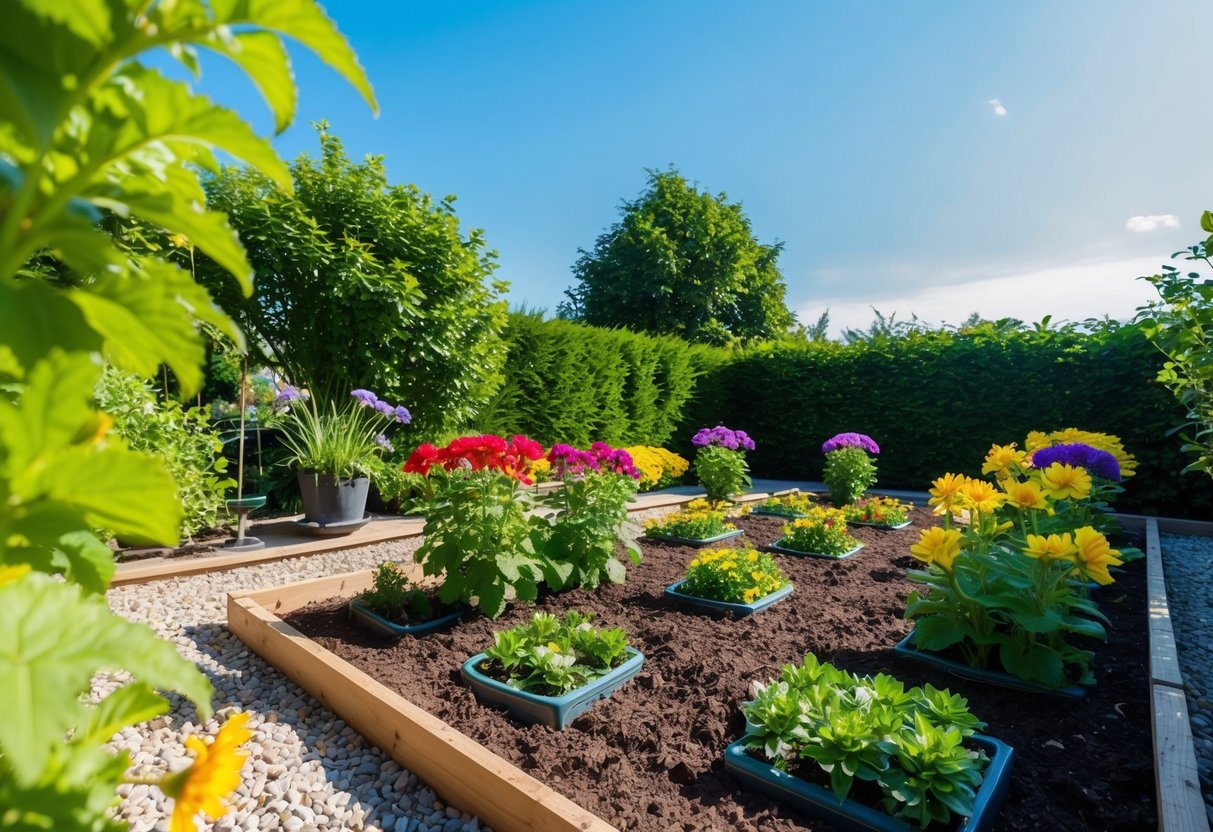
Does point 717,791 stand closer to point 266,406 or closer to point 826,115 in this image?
point 266,406

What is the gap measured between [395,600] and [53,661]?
2.61 metres

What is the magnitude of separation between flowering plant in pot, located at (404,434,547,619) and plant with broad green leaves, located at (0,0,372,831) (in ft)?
6.97

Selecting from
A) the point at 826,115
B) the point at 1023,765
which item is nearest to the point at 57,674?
the point at 1023,765

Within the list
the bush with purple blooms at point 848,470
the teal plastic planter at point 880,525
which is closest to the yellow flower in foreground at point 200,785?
the teal plastic planter at point 880,525

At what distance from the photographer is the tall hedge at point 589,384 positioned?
7.41 meters

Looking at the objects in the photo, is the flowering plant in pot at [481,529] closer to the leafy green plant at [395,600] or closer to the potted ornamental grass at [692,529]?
the leafy green plant at [395,600]

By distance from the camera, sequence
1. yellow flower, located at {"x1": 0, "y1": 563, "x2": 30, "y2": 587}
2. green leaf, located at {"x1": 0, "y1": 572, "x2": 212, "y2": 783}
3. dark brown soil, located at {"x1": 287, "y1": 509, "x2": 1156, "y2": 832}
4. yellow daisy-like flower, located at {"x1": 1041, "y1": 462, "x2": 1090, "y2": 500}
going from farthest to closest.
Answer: yellow daisy-like flower, located at {"x1": 1041, "y1": 462, "x2": 1090, "y2": 500} → dark brown soil, located at {"x1": 287, "y1": 509, "x2": 1156, "y2": 832} → yellow flower, located at {"x1": 0, "y1": 563, "x2": 30, "y2": 587} → green leaf, located at {"x1": 0, "y1": 572, "x2": 212, "y2": 783}

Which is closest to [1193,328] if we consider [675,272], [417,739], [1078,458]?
[1078,458]

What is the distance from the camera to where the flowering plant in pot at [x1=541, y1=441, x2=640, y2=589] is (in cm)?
308

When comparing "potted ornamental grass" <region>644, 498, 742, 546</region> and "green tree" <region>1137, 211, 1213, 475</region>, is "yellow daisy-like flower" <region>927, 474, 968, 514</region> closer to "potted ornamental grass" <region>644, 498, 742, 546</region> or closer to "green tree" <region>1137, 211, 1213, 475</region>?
"green tree" <region>1137, 211, 1213, 475</region>

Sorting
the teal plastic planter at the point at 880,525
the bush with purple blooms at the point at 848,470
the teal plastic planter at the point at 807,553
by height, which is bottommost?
the teal plastic planter at the point at 880,525

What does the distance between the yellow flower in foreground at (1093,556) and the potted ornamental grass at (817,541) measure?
2043mm

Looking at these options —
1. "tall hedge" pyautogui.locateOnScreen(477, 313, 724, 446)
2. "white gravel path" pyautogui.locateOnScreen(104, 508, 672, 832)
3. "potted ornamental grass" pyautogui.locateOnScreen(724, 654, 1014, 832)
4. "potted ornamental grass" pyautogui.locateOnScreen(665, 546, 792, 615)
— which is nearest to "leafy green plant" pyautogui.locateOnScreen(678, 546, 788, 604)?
"potted ornamental grass" pyautogui.locateOnScreen(665, 546, 792, 615)

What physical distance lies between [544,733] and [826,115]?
319 inches
